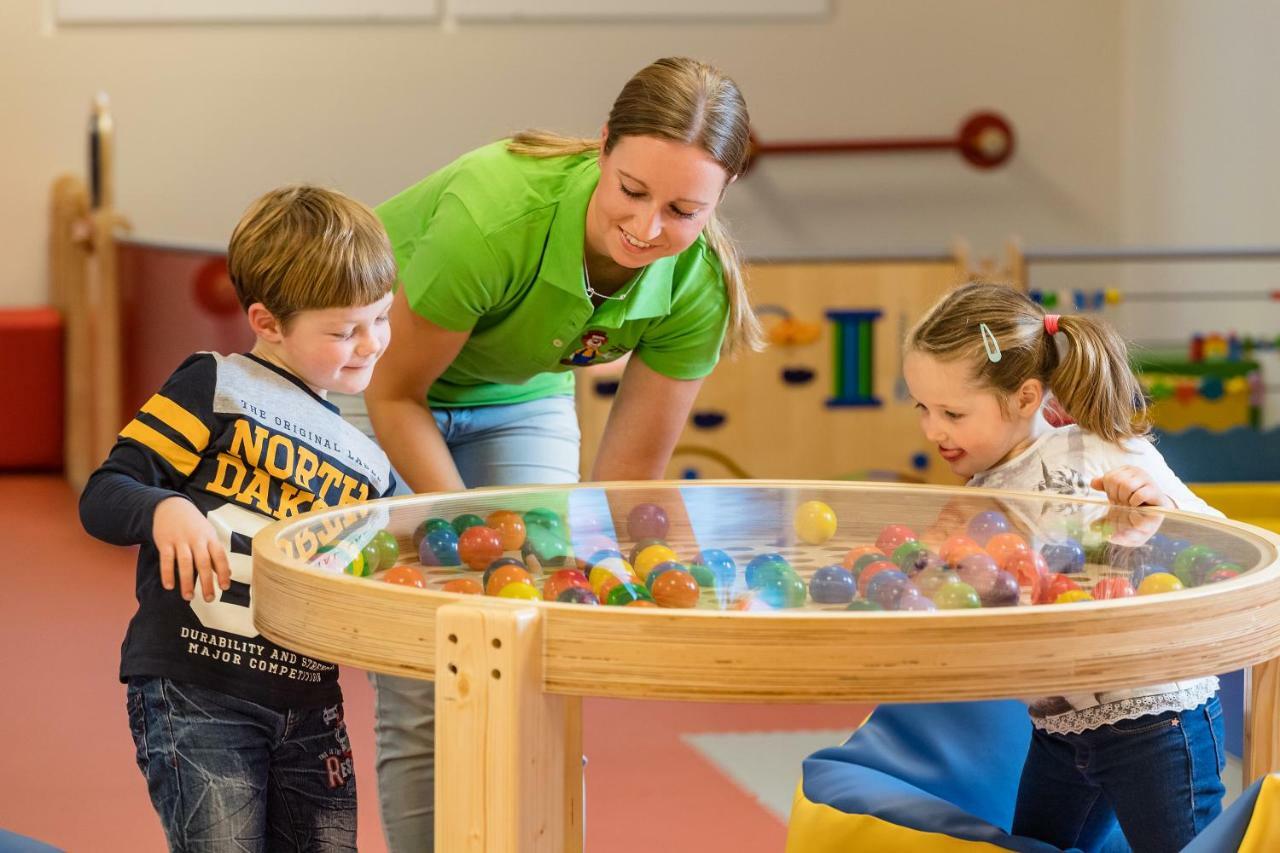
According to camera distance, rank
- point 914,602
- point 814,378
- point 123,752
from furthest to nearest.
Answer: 1. point 814,378
2. point 123,752
3. point 914,602

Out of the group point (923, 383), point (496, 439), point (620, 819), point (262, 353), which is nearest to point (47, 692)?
point (620, 819)

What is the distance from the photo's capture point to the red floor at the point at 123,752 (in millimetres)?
2305

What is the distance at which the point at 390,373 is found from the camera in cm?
173

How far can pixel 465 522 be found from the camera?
4.66 ft

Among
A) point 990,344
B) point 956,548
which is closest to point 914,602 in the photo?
point 956,548

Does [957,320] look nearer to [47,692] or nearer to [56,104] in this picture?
[47,692]

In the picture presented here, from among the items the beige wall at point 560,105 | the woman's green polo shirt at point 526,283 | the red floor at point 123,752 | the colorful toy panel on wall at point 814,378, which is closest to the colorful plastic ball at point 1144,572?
the woman's green polo shirt at point 526,283

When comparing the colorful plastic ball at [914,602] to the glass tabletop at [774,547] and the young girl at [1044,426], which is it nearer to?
the glass tabletop at [774,547]

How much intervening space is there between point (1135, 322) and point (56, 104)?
433 centimetres

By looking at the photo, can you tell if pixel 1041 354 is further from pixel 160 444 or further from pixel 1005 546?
pixel 160 444

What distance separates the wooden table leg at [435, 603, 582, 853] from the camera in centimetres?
101

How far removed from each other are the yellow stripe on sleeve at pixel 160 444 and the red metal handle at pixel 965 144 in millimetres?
4995

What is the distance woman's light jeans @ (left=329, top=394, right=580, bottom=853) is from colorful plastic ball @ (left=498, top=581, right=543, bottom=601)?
1.76 ft

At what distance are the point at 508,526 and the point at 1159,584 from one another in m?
0.57
